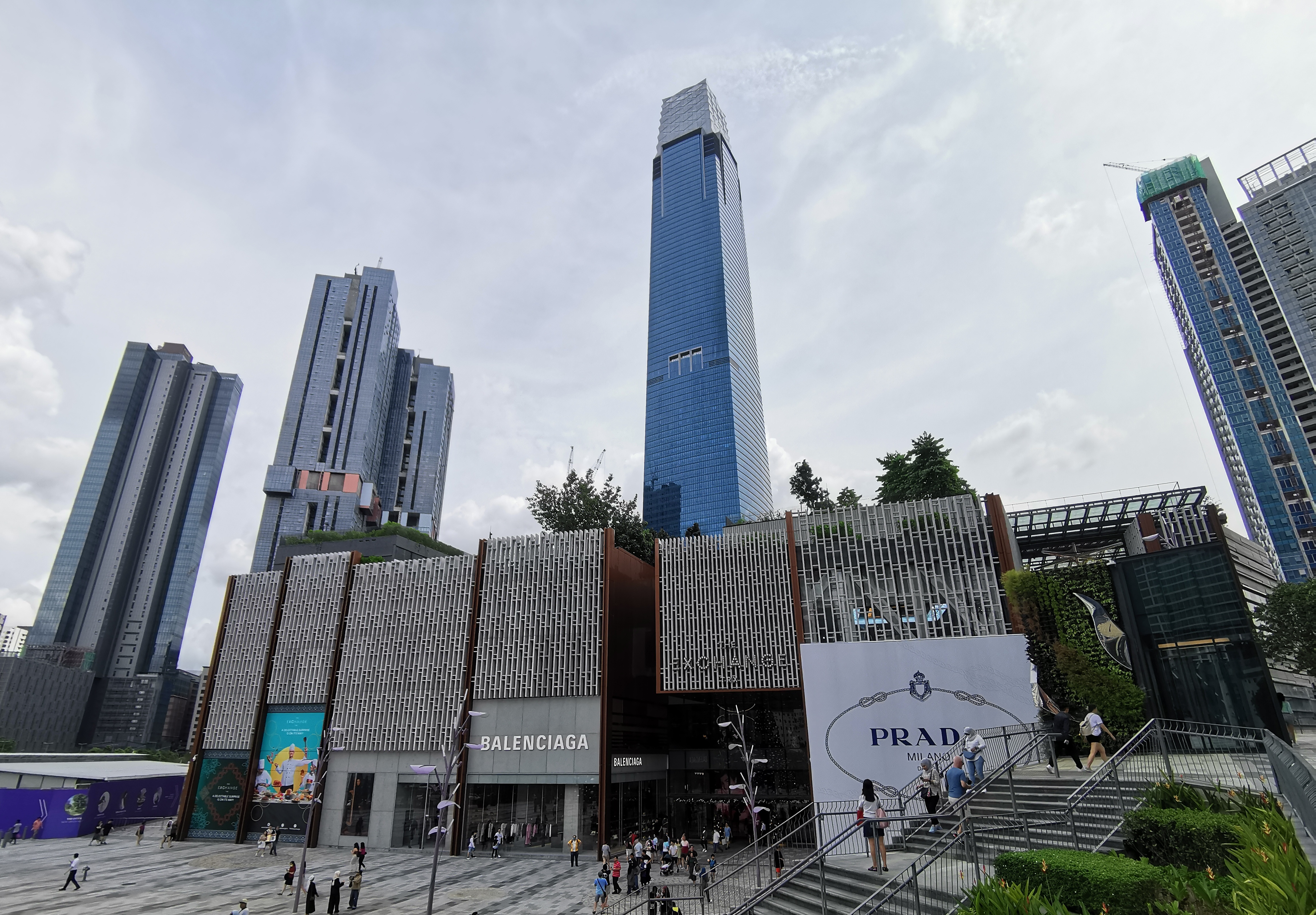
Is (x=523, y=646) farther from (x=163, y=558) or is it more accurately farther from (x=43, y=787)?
(x=163, y=558)

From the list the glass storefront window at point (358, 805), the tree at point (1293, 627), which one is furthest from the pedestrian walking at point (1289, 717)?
the glass storefront window at point (358, 805)

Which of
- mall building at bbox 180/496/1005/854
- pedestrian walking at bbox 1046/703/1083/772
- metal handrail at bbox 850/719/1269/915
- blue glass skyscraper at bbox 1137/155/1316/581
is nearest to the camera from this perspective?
metal handrail at bbox 850/719/1269/915

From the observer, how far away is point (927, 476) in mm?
44375

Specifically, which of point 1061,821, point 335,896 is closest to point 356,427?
point 335,896

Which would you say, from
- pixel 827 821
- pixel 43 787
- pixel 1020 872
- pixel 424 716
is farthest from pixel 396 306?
pixel 1020 872

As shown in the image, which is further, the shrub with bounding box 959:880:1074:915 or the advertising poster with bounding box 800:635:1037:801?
the advertising poster with bounding box 800:635:1037:801

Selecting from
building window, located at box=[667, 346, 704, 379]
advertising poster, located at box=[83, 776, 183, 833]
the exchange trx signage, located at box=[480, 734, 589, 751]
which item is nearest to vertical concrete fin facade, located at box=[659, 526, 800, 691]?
the exchange trx signage, located at box=[480, 734, 589, 751]

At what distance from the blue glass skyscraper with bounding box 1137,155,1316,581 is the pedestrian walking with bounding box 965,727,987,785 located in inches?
5094

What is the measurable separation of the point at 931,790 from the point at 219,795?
1497 inches

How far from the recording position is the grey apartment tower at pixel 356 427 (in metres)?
122

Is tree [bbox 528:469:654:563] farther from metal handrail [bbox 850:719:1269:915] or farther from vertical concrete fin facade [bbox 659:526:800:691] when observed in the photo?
metal handrail [bbox 850:719:1269:915]

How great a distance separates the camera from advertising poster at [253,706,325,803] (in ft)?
113

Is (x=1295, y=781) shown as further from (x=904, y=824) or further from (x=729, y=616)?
(x=729, y=616)

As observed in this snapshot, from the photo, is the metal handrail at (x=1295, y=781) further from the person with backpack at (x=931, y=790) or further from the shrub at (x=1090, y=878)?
the person with backpack at (x=931, y=790)
